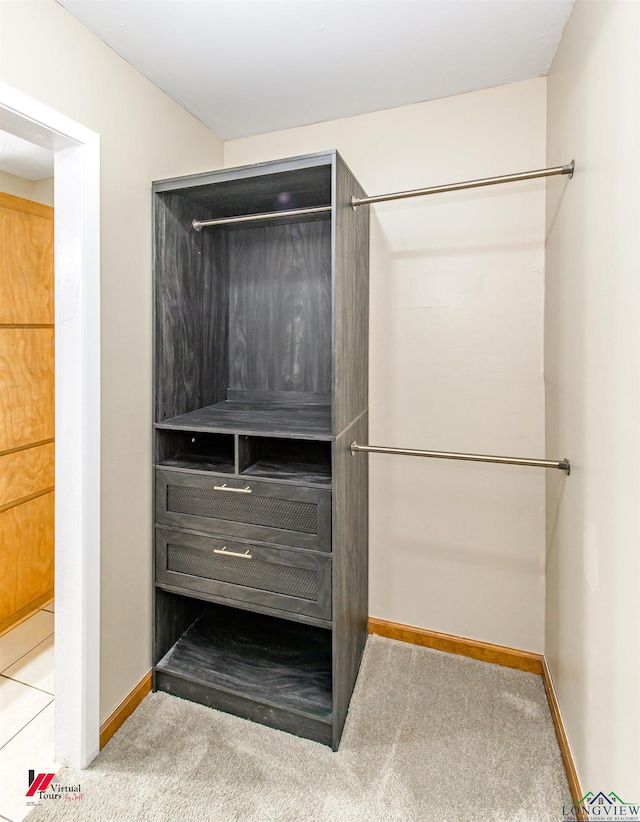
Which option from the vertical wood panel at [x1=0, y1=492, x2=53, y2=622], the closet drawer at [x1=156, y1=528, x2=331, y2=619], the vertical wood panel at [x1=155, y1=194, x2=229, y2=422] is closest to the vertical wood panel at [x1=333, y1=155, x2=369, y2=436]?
the closet drawer at [x1=156, y1=528, x2=331, y2=619]

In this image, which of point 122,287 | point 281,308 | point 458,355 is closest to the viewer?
point 122,287

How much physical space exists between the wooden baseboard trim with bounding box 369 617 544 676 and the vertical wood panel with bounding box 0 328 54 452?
6.97 feet

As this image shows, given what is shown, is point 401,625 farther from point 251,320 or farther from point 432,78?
point 432,78

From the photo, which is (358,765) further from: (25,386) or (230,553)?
(25,386)

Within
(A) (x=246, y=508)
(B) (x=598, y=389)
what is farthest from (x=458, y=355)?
(A) (x=246, y=508)

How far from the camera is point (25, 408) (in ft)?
8.32

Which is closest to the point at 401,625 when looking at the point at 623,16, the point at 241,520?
the point at 241,520

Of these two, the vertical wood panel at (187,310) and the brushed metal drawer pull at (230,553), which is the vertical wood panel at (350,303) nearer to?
the brushed metal drawer pull at (230,553)

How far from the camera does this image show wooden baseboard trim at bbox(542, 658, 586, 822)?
1405 mm

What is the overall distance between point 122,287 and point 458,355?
141 cm

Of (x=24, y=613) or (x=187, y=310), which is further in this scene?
(x=24, y=613)

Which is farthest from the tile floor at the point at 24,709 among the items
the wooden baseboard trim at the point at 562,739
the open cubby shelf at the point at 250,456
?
the wooden baseboard trim at the point at 562,739

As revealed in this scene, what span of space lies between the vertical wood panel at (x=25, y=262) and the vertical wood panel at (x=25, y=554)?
1054mm

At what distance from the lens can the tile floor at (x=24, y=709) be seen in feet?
4.93
